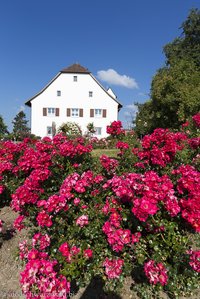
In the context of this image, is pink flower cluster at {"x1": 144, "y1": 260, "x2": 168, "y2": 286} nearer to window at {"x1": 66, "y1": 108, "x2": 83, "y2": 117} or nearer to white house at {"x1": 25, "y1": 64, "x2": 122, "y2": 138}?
white house at {"x1": 25, "y1": 64, "x2": 122, "y2": 138}

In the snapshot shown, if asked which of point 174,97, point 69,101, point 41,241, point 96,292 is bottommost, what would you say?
point 96,292

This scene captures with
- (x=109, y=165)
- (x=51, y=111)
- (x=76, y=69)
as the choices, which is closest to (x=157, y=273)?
(x=109, y=165)

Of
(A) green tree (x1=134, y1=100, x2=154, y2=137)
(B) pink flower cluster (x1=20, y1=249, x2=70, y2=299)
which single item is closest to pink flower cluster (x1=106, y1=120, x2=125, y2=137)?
(B) pink flower cluster (x1=20, y1=249, x2=70, y2=299)

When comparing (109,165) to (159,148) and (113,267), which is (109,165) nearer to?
(159,148)

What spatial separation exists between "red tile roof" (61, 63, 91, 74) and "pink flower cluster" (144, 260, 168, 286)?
30669mm

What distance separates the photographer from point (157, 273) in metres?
2.23

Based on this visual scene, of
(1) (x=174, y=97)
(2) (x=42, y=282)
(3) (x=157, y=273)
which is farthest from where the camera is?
(1) (x=174, y=97)

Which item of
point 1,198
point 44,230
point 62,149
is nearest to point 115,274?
point 44,230

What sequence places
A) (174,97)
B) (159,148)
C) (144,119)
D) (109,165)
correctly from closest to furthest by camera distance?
(159,148) → (109,165) → (174,97) → (144,119)

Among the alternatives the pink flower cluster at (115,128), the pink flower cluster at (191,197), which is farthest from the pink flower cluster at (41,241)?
the pink flower cluster at (115,128)

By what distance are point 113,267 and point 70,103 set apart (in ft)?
98.5

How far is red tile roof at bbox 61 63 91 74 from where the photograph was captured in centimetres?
3102

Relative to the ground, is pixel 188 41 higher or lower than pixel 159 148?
higher

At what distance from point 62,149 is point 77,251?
191cm
